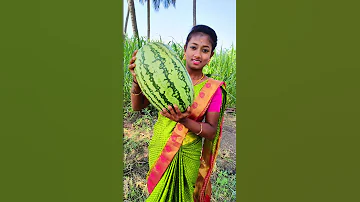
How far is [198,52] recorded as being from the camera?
A: 255 centimetres

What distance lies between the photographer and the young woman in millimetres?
2555

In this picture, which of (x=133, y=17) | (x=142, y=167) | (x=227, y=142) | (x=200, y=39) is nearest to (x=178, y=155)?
(x=142, y=167)

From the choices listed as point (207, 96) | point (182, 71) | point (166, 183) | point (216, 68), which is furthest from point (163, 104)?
point (216, 68)

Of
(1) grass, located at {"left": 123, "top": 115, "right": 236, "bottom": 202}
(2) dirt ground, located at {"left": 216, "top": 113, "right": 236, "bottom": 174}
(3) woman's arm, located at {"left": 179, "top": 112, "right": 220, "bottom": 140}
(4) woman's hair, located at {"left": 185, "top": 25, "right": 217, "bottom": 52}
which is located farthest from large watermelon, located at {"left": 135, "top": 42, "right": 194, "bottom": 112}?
(2) dirt ground, located at {"left": 216, "top": 113, "right": 236, "bottom": 174}

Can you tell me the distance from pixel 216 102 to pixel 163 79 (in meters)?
0.57

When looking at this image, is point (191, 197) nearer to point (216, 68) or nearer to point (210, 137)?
point (210, 137)

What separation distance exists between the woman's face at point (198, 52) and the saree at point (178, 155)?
0.48 ft

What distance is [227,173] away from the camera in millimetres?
2896

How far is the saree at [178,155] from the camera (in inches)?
101

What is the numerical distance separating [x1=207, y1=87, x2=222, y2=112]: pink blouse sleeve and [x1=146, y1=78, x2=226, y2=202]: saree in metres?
0.03

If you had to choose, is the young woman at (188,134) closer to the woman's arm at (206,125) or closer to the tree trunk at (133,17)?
the woman's arm at (206,125)

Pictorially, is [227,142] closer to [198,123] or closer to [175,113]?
[198,123]

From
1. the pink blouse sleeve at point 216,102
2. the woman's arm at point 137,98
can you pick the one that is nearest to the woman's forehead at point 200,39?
the pink blouse sleeve at point 216,102

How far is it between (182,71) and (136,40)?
0.84 metres
